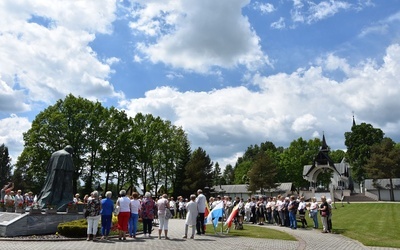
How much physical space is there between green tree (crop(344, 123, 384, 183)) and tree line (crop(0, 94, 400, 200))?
9.00 meters

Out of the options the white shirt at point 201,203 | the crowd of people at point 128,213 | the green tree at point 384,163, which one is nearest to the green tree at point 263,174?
the green tree at point 384,163

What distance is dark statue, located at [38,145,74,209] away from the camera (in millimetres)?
19491

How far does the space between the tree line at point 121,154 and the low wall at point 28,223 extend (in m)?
26.5

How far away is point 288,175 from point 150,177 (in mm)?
40857

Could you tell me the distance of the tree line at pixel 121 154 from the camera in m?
42.6

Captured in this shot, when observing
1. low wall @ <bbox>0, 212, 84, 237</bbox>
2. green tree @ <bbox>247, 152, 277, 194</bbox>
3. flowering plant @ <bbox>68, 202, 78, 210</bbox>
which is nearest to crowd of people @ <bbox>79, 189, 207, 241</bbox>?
low wall @ <bbox>0, 212, 84, 237</bbox>

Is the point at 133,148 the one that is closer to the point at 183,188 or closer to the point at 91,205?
the point at 183,188

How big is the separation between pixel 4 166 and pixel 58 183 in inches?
2273

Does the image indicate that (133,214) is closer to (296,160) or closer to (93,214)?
(93,214)

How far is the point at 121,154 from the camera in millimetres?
48062

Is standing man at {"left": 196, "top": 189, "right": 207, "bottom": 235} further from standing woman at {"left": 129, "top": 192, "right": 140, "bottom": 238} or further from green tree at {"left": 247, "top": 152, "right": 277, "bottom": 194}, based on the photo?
green tree at {"left": 247, "top": 152, "right": 277, "bottom": 194}

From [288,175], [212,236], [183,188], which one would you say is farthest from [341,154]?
[212,236]

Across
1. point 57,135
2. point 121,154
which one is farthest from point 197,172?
point 57,135

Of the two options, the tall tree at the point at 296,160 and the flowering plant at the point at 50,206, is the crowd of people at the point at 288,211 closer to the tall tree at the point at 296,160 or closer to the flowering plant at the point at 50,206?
the flowering plant at the point at 50,206
